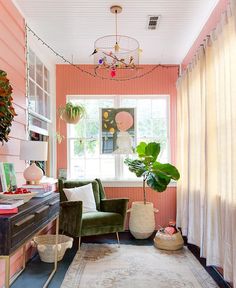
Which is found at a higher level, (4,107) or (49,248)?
(4,107)

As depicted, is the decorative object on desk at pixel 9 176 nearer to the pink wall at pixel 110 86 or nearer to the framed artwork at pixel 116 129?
the pink wall at pixel 110 86

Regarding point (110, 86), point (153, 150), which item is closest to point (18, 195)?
point (153, 150)

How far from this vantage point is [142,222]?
14.1 feet

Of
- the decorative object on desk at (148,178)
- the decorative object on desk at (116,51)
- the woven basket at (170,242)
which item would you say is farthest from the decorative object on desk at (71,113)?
the woven basket at (170,242)

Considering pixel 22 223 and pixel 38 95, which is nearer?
pixel 22 223

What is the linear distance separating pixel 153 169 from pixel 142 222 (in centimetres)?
77

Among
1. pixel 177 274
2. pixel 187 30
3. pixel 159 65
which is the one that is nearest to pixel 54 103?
pixel 159 65

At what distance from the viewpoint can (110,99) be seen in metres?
5.12

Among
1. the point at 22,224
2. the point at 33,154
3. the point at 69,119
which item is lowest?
the point at 22,224

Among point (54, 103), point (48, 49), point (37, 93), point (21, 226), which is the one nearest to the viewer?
point (21, 226)

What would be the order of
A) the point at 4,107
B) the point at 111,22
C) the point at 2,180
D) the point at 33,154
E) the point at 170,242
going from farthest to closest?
the point at 170,242 < the point at 111,22 < the point at 33,154 < the point at 2,180 < the point at 4,107

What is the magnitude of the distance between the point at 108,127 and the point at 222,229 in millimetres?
2871

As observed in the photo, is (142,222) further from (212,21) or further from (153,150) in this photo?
(212,21)

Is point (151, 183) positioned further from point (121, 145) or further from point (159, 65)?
point (159, 65)
